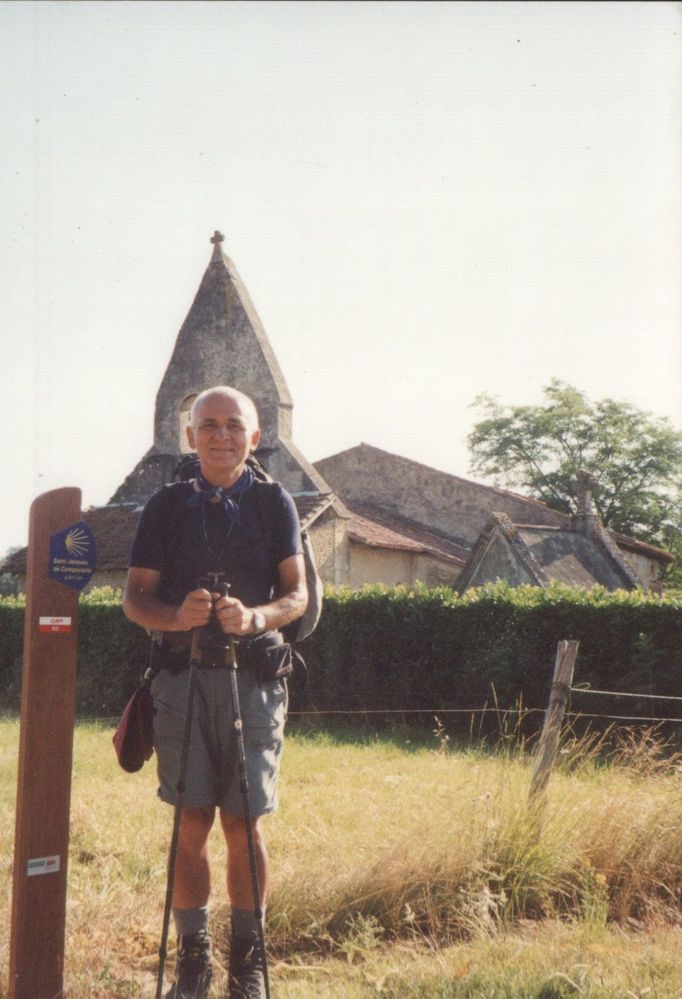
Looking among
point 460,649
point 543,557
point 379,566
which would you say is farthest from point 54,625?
point 543,557

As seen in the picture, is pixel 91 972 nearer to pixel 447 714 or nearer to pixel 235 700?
pixel 235 700

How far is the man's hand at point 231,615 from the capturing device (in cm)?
315

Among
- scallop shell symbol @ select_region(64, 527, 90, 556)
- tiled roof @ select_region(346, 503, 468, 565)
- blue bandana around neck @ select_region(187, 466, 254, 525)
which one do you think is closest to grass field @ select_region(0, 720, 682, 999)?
scallop shell symbol @ select_region(64, 527, 90, 556)

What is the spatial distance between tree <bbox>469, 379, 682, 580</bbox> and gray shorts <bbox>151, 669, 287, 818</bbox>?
45.0 m

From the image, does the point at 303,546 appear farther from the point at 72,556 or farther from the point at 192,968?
the point at 192,968

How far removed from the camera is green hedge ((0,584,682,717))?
11.4m

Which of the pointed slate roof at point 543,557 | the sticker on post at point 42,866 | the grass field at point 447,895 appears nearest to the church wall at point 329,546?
the pointed slate roof at point 543,557

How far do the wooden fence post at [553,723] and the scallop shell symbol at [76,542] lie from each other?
2917mm

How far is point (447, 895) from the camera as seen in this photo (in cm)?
441

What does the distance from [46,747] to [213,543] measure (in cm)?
96

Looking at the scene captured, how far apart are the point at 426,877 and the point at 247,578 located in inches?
78.8

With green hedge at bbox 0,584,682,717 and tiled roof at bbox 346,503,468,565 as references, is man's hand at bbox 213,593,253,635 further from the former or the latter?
tiled roof at bbox 346,503,468,565

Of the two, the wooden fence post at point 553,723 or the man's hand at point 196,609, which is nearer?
the man's hand at point 196,609

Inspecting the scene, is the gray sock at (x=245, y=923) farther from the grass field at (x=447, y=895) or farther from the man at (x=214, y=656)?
the grass field at (x=447, y=895)
